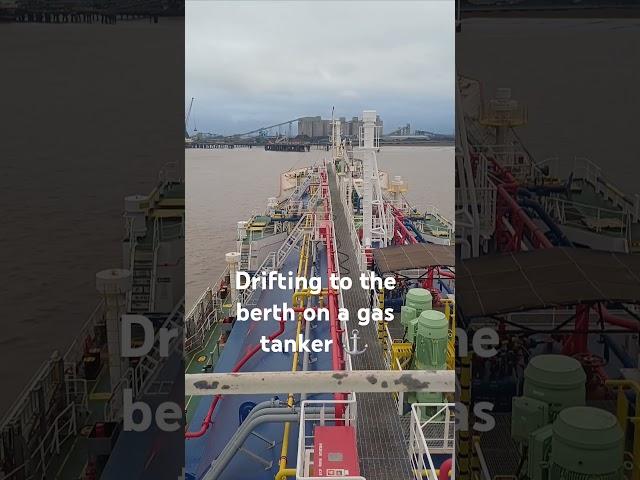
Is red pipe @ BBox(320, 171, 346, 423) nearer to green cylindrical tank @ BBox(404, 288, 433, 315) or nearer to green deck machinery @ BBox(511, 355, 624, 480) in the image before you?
green cylindrical tank @ BBox(404, 288, 433, 315)

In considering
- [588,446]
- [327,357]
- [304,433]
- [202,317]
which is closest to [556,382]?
[588,446]

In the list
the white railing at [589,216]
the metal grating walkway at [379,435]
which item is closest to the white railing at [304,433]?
the metal grating walkway at [379,435]

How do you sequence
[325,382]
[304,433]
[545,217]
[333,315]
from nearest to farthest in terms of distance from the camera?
[325,382] → [545,217] → [304,433] → [333,315]

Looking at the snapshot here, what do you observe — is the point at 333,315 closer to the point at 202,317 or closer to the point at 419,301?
the point at 419,301

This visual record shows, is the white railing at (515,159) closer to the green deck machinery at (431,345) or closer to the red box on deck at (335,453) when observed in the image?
the red box on deck at (335,453)

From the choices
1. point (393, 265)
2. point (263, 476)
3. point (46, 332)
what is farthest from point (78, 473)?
point (393, 265)

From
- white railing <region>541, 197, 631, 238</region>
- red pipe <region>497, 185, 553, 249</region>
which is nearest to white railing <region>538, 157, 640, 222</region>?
white railing <region>541, 197, 631, 238</region>

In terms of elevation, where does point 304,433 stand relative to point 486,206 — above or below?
below
